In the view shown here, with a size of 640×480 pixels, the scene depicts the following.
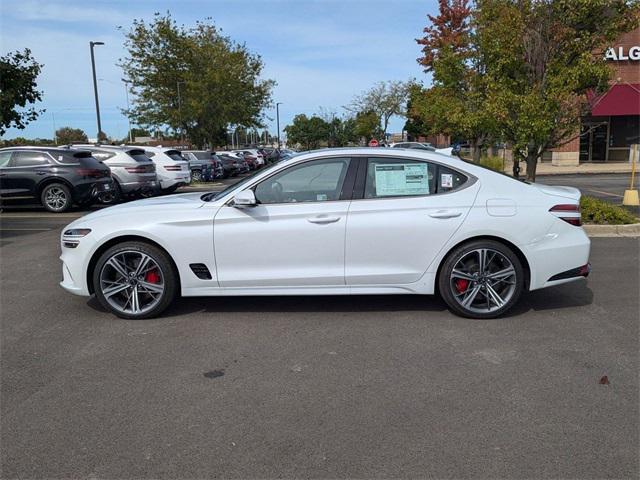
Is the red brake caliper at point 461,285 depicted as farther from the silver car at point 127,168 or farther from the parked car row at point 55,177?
the silver car at point 127,168

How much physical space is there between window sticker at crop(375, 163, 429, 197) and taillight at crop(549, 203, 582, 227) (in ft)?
3.88

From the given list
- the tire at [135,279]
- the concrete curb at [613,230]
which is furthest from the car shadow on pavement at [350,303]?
the concrete curb at [613,230]

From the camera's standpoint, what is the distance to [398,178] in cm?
523

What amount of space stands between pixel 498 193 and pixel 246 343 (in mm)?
2644

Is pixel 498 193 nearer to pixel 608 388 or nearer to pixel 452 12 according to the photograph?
pixel 608 388

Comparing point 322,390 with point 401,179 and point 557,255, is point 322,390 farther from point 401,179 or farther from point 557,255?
point 557,255

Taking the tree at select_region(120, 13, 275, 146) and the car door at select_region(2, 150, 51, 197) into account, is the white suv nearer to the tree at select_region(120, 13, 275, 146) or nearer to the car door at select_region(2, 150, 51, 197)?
the car door at select_region(2, 150, 51, 197)

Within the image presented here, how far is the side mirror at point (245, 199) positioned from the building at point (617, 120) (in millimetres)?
26305

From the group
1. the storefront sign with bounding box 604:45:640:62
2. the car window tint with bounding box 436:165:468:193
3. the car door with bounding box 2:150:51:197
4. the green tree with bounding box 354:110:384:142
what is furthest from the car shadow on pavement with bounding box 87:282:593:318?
the green tree with bounding box 354:110:384:142

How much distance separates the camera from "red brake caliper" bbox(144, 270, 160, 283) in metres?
5.27

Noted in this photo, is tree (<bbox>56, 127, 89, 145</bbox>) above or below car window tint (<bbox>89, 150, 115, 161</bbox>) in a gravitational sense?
above

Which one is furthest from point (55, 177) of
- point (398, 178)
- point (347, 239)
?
point (398, 178)

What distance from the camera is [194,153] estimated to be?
25.9 metres

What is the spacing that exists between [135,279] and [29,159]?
10267mm
